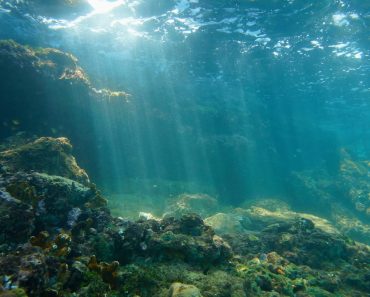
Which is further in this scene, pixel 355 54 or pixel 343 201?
pixel 343 201

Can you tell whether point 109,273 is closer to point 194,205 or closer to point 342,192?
point 194,205

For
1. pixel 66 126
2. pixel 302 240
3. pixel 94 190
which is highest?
pixel 66 126

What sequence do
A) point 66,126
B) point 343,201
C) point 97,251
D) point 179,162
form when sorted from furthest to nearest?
point 343,201 < point 179,162 < point 66,126 < point 97,251

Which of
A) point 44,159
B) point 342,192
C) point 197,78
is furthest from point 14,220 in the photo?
point 342,192

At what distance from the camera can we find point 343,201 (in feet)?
91.5

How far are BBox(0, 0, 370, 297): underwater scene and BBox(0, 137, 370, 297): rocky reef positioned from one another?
3 centimetres

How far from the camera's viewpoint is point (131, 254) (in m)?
6.71

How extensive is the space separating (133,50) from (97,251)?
20.6m

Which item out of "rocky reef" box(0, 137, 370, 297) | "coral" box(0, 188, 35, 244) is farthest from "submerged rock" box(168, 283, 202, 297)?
"coral" box(0, 188, 35, 244)

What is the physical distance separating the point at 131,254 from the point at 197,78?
Answer: 2480 centimetres

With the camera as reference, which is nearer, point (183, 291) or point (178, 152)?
point (183, 291)

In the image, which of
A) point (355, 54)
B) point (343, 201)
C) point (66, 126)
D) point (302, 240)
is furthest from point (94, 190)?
point (343, 201)

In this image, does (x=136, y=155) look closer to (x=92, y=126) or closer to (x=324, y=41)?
(x=92, y=126)

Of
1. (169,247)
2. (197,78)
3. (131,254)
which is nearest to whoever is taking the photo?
(169,247)
